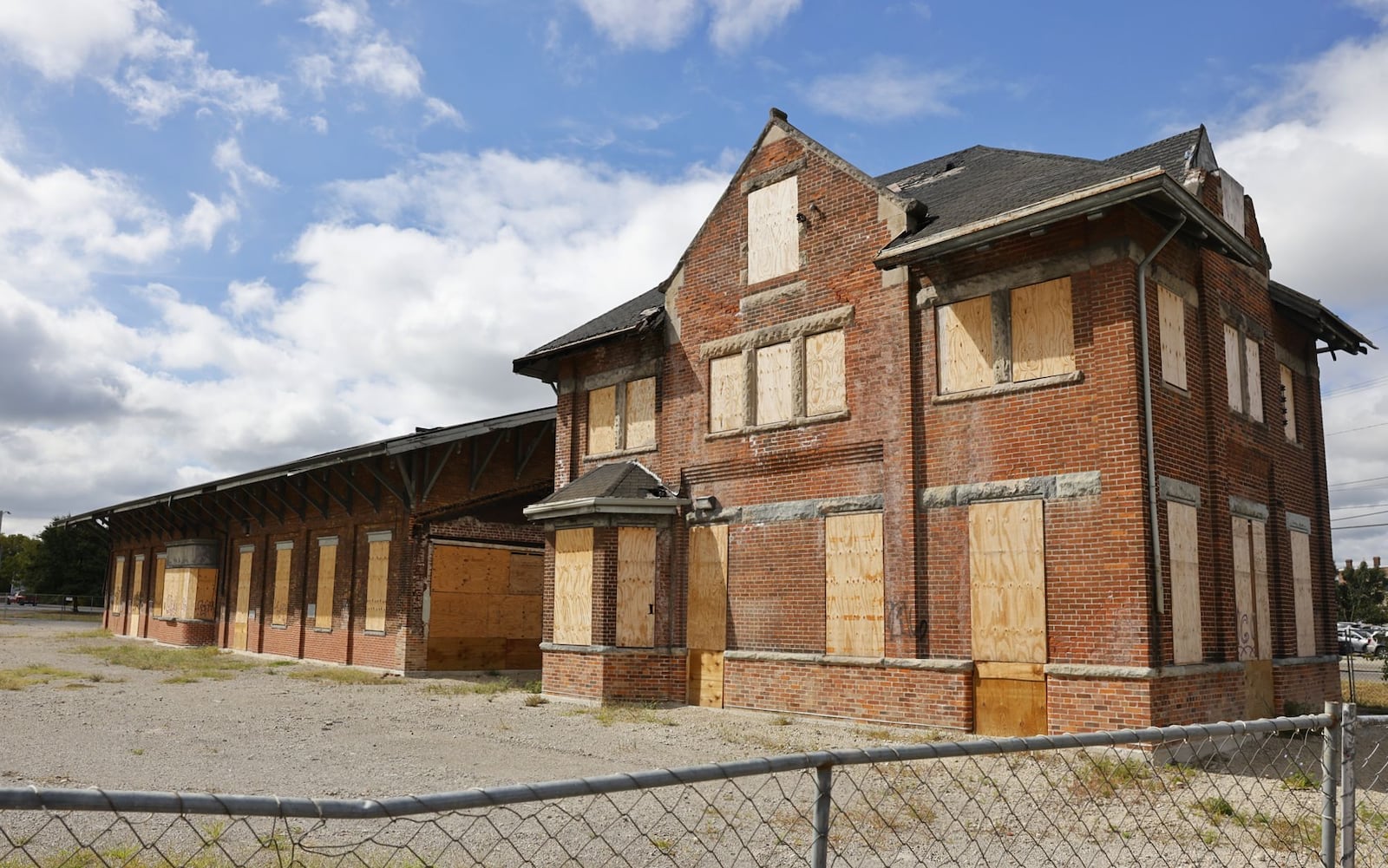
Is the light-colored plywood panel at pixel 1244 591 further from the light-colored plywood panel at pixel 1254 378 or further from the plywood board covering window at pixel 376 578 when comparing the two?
the plywood board covering window at pixel 376 578

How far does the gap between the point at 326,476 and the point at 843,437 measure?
16.3 m

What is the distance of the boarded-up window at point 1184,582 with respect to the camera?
12516 millimetres

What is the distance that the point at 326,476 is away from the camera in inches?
1045

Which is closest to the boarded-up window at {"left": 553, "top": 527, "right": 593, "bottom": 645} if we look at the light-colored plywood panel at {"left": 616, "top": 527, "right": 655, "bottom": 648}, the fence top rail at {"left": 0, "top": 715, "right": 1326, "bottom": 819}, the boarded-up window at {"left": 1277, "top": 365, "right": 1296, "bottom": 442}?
the light-colored plywood panel at {"left": 616, "top": 527, "right": 655, "bottom": 648}

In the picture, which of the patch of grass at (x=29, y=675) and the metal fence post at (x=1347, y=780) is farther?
the patch of grass at (x=29, y=675)

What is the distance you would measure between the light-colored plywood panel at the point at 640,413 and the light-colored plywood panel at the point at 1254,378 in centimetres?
953

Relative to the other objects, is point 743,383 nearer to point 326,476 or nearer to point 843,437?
point 843,437

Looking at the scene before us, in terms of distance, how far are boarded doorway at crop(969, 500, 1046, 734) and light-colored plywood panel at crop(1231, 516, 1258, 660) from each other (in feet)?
11.1

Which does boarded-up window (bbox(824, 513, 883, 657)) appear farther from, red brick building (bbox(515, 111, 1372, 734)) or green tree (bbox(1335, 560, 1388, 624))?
green tree (bbox(1335, 560, 1388, 624))

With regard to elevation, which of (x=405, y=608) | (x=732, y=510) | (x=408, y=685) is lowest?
(x=408, y=685)

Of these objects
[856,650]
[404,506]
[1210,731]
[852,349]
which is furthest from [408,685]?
[1210,731]

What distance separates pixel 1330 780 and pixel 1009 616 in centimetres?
855

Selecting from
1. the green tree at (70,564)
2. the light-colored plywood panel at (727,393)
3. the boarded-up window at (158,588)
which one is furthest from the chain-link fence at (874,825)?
the green tree at (70,564)

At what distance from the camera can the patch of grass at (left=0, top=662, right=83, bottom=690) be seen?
18594 millimetres
